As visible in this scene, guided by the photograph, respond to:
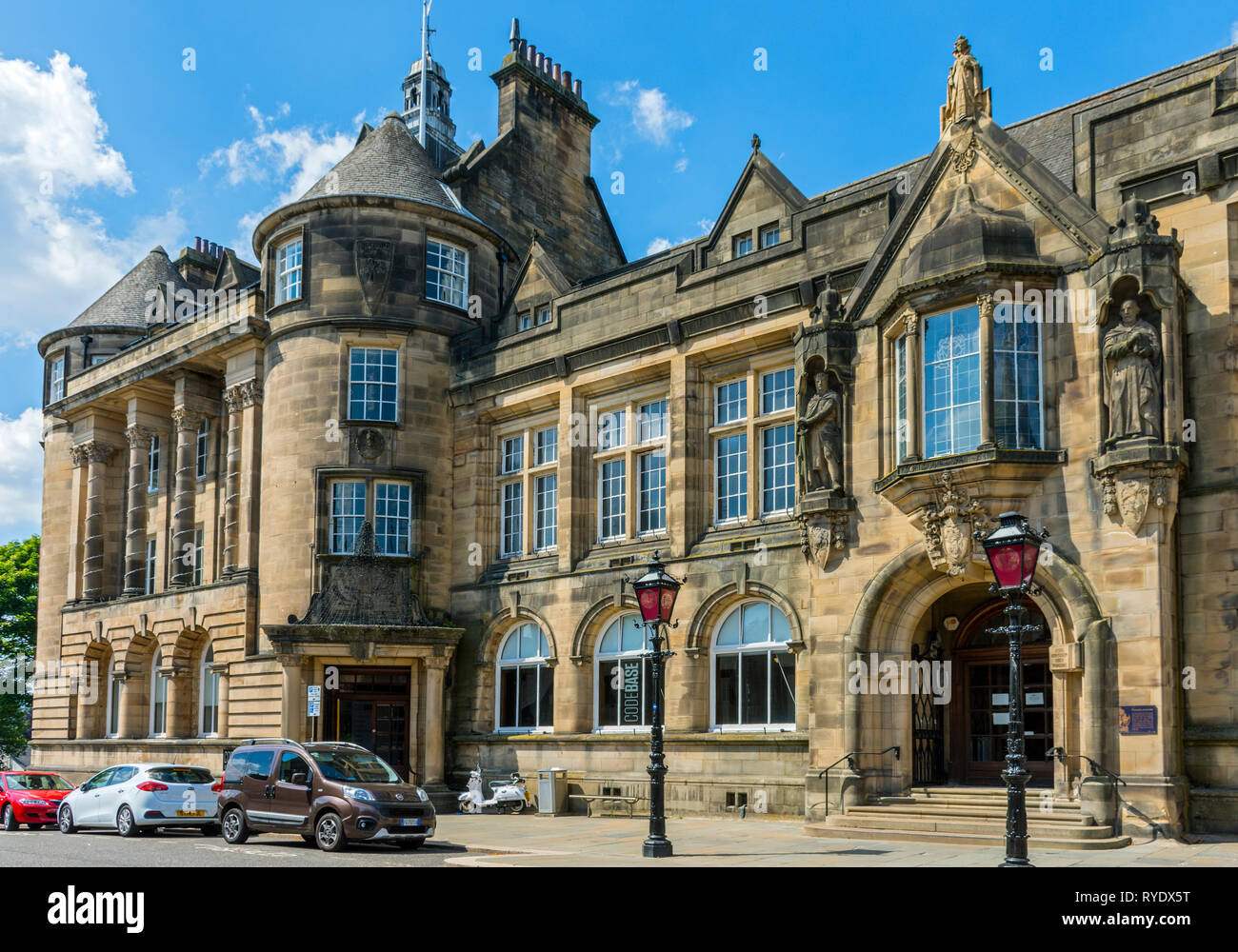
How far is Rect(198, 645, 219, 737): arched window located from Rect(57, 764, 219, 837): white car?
11.2 m

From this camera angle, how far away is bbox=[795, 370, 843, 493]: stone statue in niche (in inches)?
887

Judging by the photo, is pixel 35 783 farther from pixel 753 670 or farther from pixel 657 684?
pixel 657 684

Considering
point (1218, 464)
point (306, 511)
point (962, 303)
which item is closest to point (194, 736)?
point (306, 511)

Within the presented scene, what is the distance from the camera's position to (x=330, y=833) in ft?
62.2

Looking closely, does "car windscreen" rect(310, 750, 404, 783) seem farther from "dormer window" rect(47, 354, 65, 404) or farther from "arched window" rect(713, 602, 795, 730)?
"dormer window" rect(47, 354, 65, 404)

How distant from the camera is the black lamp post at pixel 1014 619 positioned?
13.9m

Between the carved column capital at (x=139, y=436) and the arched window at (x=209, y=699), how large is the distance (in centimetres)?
761

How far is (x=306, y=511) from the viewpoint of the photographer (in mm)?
31266

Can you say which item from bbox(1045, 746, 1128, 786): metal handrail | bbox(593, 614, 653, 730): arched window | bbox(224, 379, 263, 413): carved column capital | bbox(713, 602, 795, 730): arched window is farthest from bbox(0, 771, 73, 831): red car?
bbox(1045, 746, 1128, 786): metal handrail

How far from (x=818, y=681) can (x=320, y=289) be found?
17.1 metres

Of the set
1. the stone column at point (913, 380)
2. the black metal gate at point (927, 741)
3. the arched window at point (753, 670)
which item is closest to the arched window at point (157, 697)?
the arched window at point (753, 670)

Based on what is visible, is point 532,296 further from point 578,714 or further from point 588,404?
point 578,714

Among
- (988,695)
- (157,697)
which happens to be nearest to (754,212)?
(988,695)

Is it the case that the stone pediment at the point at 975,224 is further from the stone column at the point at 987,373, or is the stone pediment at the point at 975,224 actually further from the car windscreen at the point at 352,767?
the car windscreen at the point at 352,767
